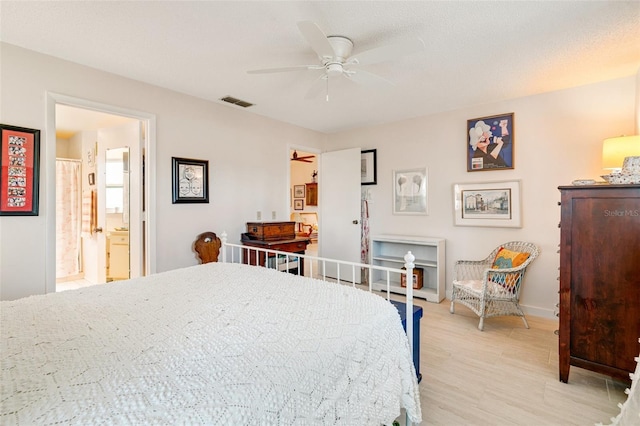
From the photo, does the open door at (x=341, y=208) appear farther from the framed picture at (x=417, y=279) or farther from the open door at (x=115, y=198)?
the open door at (x=115, y=198)

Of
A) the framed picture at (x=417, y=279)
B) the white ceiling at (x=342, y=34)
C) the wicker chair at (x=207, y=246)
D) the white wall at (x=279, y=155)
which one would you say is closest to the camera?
the white ceiling at (x=342, y=34)

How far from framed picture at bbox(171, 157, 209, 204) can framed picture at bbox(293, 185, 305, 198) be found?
19.0 ft

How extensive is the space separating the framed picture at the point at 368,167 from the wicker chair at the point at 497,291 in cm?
197

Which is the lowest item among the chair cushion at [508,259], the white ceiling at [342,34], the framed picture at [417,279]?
the framed picture at [417,279]

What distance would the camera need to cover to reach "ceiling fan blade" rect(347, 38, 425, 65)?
1.80 m

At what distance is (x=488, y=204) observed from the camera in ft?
12.0

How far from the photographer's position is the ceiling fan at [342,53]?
1.75 metres

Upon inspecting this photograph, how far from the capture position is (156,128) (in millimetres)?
3105

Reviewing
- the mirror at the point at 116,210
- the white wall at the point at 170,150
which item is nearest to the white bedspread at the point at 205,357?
the white wall at the point at 170,150

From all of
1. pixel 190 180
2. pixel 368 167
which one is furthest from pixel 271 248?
pixel 368 167

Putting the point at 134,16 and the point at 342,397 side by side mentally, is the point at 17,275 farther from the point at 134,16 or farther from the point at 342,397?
the point at 342,397

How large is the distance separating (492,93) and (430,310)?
8.23 ft

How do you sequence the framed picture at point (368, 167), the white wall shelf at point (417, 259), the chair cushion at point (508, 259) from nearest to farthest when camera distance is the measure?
the chair cushion at point (508, 259) → the white wall shelf at point (417, 259) → the framed picture at point (368, 167)

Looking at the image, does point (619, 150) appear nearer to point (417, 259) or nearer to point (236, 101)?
point (417, 259)
